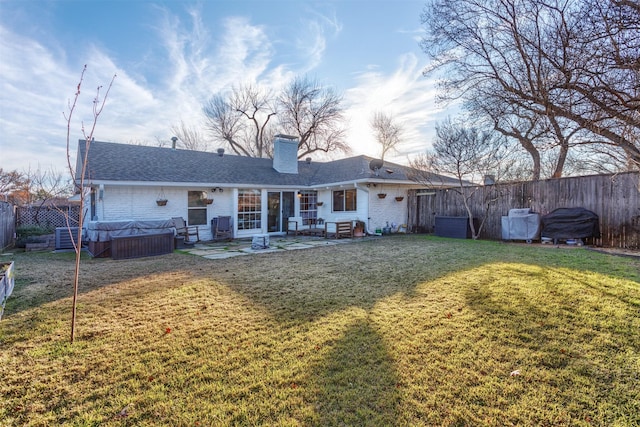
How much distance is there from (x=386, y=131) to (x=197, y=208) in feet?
61.2

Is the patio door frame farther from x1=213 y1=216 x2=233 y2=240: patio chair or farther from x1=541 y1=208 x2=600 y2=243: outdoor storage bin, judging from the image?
x1=541 y1=208 x2=600 y2=243: outdoor storage bin

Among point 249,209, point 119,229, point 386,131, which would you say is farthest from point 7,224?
point 386,131

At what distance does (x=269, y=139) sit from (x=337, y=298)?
24768mm

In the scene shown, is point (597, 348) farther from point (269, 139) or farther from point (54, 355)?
point (269, 139)

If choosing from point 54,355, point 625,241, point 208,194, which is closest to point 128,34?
point 208,194

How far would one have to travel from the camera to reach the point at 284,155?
14.7 m

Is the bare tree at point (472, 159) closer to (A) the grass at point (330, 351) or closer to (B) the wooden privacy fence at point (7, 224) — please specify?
(A) the grass at point (330, 351)

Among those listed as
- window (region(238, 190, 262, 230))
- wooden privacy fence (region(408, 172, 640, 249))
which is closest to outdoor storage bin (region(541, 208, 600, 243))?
wooden privacy fence (region(408, 172, 640, 249))

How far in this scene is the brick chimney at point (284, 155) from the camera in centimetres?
1469

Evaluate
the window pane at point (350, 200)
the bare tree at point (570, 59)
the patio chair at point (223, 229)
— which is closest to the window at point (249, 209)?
the patio chair at point (223, 229)

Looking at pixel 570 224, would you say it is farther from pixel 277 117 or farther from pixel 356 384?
pixel 277 117

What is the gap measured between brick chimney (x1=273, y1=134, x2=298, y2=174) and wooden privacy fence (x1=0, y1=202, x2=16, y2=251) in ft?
32.1

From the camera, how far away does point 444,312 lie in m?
3.60

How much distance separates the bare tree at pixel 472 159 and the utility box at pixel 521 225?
86 centimetres
